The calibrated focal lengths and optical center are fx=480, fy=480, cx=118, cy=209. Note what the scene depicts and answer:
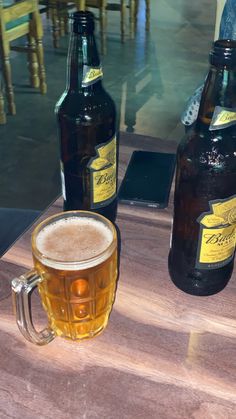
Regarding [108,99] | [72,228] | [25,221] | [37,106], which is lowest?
[37,106]

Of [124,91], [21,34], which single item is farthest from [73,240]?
[124,91]

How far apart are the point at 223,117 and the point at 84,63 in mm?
263

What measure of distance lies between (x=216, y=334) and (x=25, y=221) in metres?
0.70

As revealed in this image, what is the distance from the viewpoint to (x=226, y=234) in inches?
26.2

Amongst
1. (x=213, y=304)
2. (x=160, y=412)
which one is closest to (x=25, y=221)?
(x=213, y=304)

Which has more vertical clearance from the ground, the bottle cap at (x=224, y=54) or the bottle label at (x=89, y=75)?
the bottle cap at (x=224, y=54)

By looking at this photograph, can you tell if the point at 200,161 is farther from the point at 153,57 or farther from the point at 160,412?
the point at 153,57

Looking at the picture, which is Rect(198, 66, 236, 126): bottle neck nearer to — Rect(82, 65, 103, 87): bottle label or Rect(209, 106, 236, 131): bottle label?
Rect(209, 106, 236, 131): bottle label

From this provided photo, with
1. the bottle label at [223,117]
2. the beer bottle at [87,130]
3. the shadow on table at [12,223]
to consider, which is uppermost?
the bottle label at [223,117]

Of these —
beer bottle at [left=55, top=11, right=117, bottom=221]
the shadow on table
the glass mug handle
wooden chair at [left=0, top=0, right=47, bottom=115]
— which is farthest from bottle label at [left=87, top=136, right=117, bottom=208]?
wooden chair at [left=0, top=0, right=47, bottom=115]

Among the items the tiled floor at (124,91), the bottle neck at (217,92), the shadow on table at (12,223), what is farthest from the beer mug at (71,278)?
the tiled floor at (124,91)

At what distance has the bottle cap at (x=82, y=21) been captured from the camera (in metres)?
0.73

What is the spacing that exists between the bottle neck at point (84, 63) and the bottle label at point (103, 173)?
0.32 feet

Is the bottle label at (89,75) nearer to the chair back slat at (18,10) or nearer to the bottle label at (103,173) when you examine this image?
the bottle label at (103,173)
